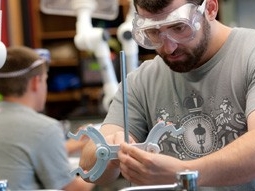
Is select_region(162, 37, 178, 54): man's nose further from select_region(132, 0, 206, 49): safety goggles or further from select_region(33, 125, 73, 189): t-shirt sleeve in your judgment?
select_region(33, 125, 73, 189): t-shirt sleeve

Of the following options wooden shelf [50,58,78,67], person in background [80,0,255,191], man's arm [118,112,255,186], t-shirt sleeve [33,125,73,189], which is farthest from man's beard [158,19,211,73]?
wooden shelf [50,58,78,67]

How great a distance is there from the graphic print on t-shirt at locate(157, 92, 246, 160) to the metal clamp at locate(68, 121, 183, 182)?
0.68ft

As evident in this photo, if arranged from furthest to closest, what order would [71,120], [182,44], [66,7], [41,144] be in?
[71,120], [66,7], [41,144], [182,44]

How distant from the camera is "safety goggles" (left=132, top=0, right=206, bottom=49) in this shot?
53.5 inches

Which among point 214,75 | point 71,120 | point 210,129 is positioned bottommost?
point 71,120

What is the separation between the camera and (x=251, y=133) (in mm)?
1299

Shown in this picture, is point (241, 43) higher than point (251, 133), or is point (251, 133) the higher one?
point (241, 43)

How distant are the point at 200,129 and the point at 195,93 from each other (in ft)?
0.31

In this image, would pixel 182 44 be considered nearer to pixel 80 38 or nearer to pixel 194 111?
pixel 194 111

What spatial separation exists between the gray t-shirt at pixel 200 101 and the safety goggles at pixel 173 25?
0.13 metres

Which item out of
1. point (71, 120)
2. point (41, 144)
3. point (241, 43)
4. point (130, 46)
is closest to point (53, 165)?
point (41, 144)

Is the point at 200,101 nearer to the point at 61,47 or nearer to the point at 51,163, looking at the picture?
the point at 51,163

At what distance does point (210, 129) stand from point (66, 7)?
1.35 meters

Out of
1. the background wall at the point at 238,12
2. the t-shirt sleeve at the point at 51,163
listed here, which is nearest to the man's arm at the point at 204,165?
the t-shirt sleeve at the point at 51,163
